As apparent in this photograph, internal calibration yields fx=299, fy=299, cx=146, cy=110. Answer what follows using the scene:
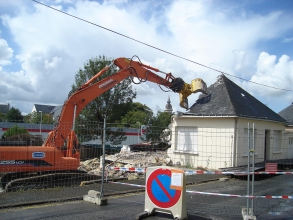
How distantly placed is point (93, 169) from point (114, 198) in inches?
335

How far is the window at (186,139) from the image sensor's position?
16.7 metres

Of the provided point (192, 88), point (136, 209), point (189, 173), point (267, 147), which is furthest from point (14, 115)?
point (189, 173)

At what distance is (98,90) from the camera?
44.0ft

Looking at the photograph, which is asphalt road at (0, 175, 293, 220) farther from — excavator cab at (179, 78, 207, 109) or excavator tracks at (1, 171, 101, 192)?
excavator cab at (179, 78, 207, 109)

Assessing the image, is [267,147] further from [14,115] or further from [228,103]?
[14,115]

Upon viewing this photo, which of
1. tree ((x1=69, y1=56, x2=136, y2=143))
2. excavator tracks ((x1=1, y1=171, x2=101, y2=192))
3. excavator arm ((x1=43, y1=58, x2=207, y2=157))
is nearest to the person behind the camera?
excavator tracks ((x1=1, y1=171, x2=101, y2=192))

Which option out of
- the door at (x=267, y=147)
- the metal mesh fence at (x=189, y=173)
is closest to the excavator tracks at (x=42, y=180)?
the metal mesh fence at (x=189, y=173)

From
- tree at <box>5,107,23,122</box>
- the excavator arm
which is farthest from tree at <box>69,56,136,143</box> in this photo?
tree at <box>5,107,23,122</box>

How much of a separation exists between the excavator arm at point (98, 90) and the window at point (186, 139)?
4.55 ft

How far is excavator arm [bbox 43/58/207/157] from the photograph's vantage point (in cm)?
1191

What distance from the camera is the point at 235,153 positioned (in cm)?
1495

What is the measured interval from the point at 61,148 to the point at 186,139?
805 cm

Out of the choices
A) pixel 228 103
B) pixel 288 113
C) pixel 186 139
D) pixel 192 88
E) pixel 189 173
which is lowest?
pixel 189 173

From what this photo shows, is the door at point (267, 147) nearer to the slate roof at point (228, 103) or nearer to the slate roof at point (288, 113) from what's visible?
the slate roof at point (228, 103)
